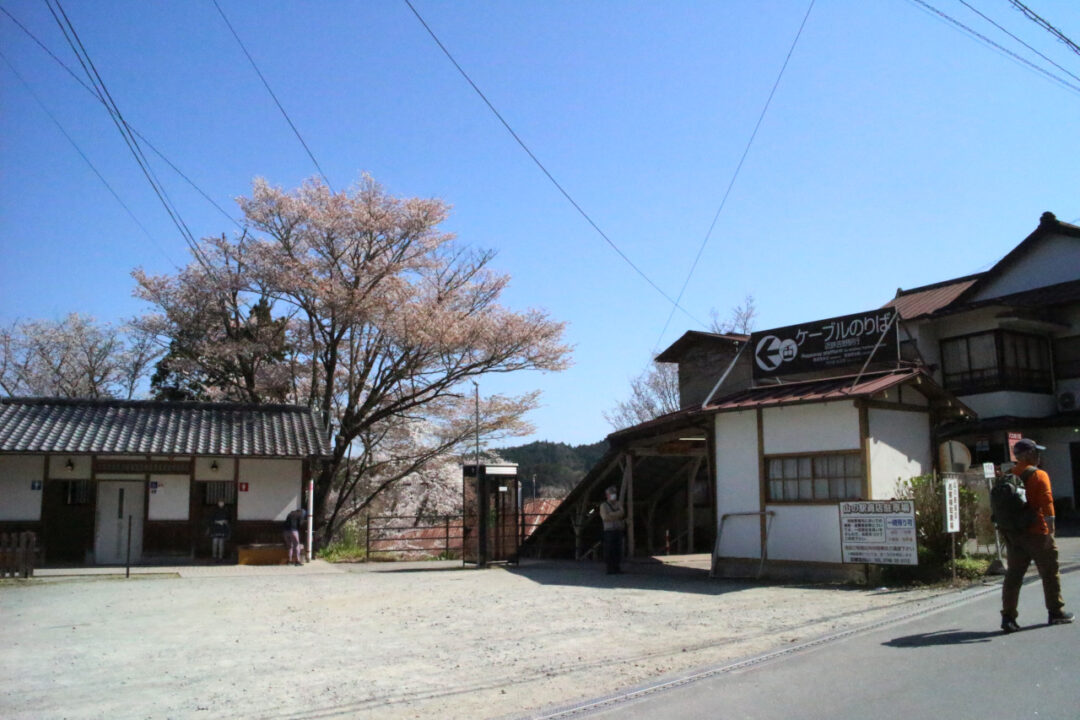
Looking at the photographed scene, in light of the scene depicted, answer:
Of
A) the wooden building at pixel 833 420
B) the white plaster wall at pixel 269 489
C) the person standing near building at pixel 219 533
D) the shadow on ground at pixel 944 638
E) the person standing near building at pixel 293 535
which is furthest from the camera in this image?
the white plaster wall at pixel 269 489

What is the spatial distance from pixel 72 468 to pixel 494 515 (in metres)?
10.8

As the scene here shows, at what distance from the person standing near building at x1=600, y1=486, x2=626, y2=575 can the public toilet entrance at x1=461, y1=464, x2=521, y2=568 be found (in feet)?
10.4

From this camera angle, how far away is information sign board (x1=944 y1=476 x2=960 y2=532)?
1289 centimetres

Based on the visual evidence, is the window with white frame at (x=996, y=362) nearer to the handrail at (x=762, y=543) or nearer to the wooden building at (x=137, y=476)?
the handrail at (x=762, y=543)

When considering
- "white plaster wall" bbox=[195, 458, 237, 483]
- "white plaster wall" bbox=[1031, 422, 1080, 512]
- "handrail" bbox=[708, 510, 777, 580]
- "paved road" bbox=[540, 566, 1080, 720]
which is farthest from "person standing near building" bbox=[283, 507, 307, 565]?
"white plaster wall" bbox=[1031, 422, 1080, 512]

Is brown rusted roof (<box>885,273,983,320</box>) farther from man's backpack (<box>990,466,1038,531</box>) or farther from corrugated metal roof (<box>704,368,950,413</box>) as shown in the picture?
man's backpack (<box>990,466,1038,531</box>)

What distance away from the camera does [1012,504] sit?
862cm

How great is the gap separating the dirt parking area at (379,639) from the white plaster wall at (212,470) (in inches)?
232

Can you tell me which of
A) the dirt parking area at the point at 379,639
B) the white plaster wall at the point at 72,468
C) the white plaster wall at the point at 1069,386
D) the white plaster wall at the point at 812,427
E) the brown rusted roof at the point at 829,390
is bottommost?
the dirt parking area at the point at 379,639

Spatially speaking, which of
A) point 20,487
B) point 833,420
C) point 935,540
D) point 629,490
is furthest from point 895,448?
point 20,487

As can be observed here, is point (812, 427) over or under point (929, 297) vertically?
under

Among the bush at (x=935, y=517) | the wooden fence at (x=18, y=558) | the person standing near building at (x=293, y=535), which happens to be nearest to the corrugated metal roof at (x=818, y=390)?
the bush at (x=935, y=517)

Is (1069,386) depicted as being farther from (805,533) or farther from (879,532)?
(879,532)

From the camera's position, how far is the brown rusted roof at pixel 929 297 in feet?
97.5
